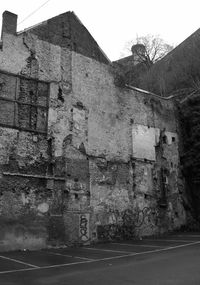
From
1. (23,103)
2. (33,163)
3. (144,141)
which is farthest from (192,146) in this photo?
(23,103)

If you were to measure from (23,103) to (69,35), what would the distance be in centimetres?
432

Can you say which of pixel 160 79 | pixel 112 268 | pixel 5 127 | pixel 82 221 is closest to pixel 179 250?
pixel 112 268

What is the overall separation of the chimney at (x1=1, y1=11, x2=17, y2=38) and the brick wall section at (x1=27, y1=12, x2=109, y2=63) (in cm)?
81

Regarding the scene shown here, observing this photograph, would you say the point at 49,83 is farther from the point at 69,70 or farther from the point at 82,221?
the point at 82,221

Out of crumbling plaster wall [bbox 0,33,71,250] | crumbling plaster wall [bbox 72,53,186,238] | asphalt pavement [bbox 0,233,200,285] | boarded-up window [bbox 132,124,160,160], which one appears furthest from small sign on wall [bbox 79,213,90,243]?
boarded-up window [bbox 132,124,160,160]

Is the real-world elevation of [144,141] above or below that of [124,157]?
above

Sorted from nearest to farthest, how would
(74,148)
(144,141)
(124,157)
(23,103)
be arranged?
(23,103) < (74,148) < (124,157) < (144,141)

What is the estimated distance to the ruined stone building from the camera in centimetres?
1416

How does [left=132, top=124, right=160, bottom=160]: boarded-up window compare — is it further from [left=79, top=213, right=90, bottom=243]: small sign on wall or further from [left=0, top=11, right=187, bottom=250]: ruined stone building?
[left=79, top=213, right=90, bottom=243]: small sign on wall

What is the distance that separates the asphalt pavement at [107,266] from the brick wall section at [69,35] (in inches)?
355

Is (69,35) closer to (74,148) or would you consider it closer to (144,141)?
(74,148)

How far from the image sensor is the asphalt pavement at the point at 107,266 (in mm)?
7728

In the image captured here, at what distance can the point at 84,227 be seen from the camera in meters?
15.2

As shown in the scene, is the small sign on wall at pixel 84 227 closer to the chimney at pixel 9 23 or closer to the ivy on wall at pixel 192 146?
the ivy on wall at pixel 192 146
